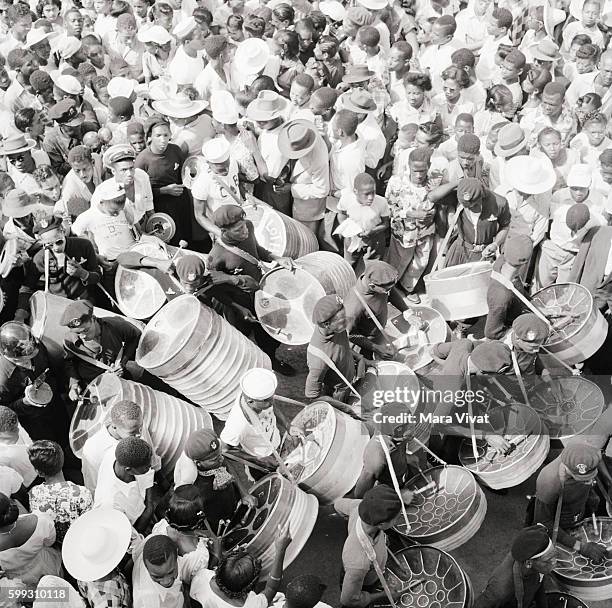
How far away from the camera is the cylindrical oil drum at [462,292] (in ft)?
22.7

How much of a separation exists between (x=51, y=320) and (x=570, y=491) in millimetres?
4487

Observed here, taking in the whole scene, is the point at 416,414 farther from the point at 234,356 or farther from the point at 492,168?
the point at 492,168

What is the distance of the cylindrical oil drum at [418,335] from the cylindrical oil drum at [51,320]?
2.37 metres

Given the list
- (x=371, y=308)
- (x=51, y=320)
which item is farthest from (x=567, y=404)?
(x=51, y=320)

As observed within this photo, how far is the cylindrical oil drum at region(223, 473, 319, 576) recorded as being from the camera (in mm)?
5180

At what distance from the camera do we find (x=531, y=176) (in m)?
7.61

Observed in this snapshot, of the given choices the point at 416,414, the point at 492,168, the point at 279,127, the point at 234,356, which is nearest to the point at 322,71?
the point at 279,127

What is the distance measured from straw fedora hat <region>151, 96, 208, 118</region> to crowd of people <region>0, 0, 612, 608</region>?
37mm

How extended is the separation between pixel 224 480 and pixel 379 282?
7.42 ft

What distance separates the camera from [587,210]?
7.27m

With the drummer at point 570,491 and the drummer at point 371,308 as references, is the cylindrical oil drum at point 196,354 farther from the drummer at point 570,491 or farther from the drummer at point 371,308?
the drummer at point 570,491

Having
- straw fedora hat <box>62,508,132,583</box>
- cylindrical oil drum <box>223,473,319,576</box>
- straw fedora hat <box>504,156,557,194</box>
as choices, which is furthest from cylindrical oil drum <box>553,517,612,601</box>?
straw fedora hat <box>504,156,557,194</box>

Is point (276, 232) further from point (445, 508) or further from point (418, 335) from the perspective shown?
point (445, 508)

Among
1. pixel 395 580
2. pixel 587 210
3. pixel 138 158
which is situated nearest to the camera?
pixel 395 580
